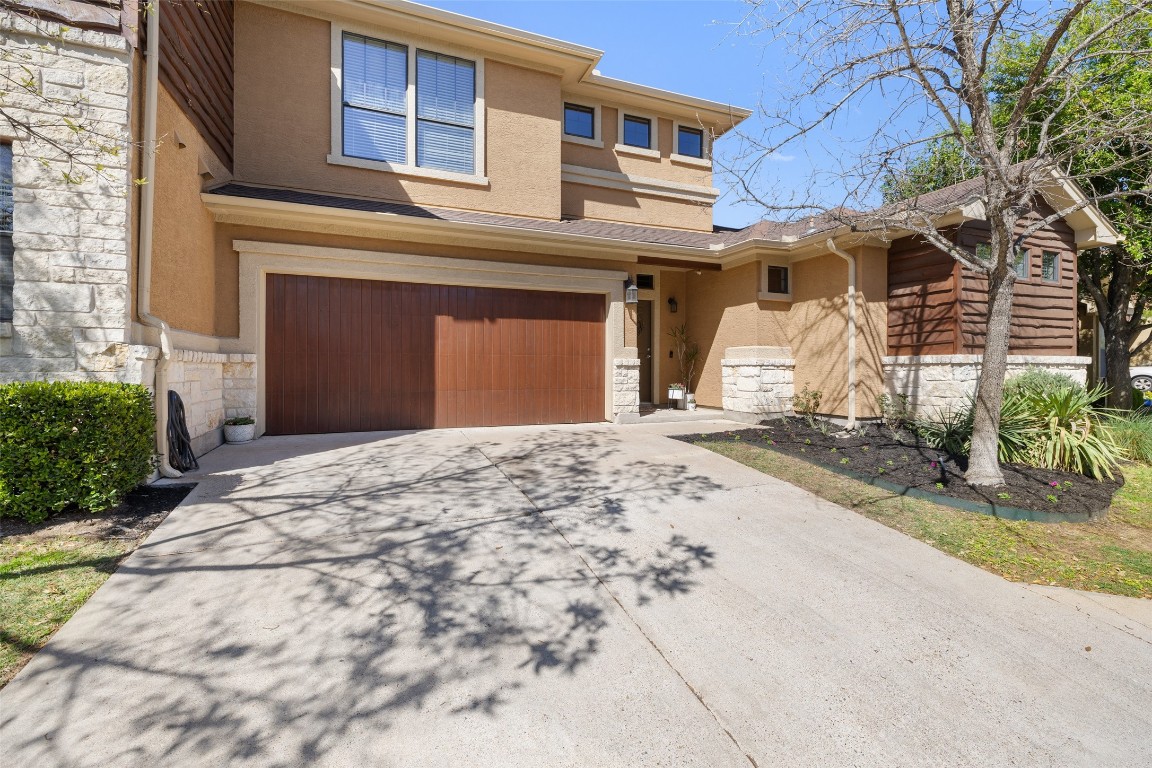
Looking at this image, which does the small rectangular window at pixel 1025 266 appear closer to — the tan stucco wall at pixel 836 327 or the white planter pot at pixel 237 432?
the tan stucco wall at pixel 836 327

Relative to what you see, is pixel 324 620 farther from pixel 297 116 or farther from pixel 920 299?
pixel 920 299

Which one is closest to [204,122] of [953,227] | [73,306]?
[73,306]

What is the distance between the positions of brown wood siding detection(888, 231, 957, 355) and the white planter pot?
10113 mm

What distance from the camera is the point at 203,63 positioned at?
644 cm

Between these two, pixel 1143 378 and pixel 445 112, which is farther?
pixel 1143 378

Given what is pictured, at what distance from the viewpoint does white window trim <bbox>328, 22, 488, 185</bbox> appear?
8109 mm

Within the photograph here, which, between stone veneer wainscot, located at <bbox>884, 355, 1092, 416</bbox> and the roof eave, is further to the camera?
stone veneer wainscot, located at <bbox>884, 355, 1092, 416</bbox>

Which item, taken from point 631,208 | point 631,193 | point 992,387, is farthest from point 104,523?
point 631,193

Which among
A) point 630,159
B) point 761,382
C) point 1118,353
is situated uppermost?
point 630,159

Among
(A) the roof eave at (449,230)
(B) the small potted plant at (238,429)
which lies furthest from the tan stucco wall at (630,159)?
(B) the small potted plant at (238,429)

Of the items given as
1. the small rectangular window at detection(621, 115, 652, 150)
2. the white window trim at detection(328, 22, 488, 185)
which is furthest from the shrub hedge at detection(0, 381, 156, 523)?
the small rectangular window at detection(621, 115, 652, 150)

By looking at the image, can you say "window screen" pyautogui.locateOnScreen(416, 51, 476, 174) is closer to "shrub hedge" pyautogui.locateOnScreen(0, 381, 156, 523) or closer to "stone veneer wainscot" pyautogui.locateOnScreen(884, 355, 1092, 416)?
"shrub hedge" pyautogui.locateOnScreen(0, 381, 156, 523)

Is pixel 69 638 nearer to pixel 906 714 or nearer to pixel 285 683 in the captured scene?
pixel 285 683

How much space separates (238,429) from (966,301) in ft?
35.2
